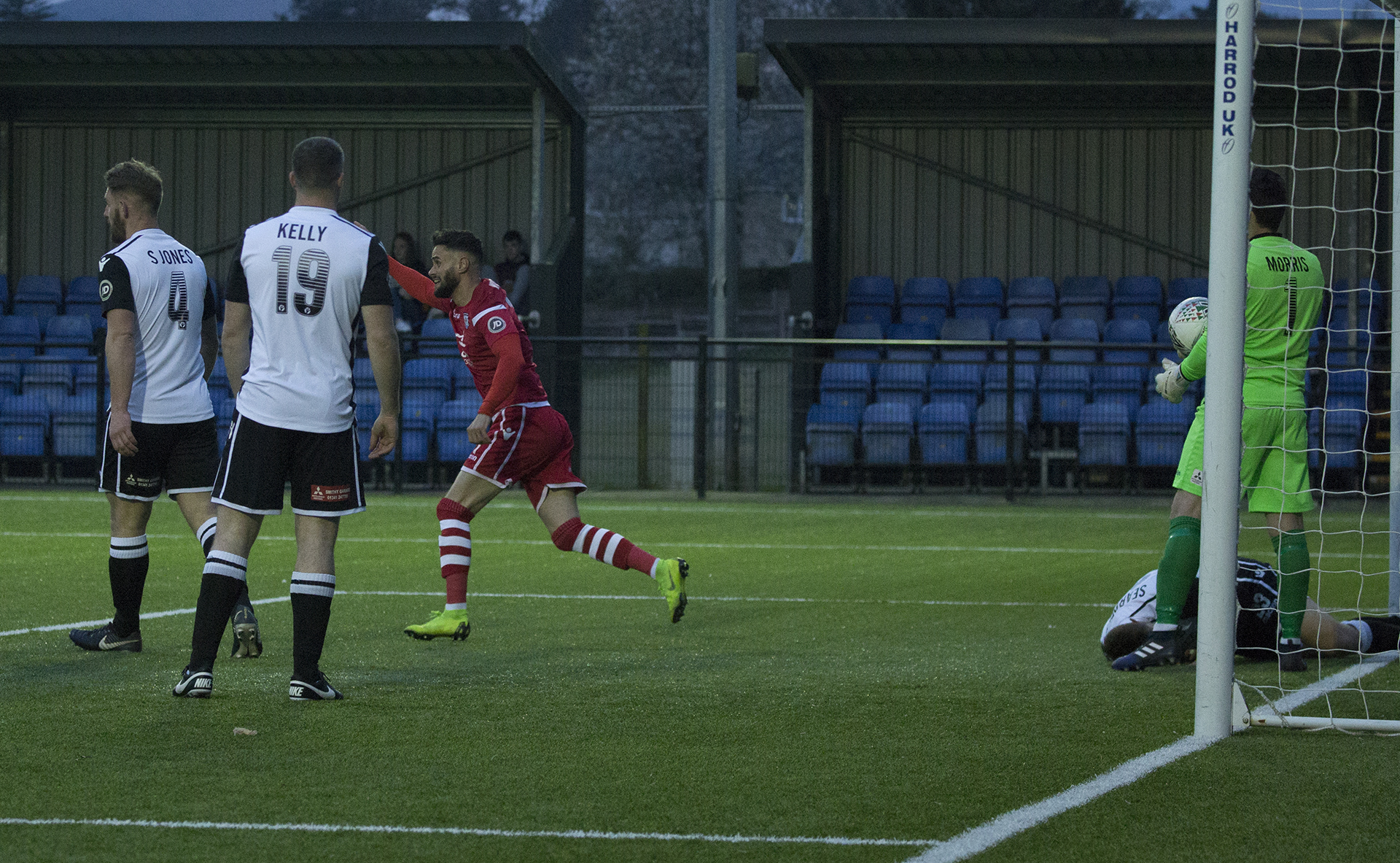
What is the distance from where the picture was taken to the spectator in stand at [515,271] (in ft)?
62.3

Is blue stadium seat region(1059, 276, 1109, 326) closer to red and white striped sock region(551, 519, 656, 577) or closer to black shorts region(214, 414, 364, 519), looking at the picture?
red and white striped sock region(551, 519, 656, 577)

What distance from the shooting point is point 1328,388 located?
8.91m

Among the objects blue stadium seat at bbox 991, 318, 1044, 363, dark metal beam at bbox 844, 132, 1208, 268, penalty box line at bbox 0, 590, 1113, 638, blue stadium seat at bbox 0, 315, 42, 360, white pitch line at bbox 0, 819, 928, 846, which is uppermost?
dark metal beam at bbox 844, 132, 1208, 268

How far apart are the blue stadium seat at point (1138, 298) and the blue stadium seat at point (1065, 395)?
260cm

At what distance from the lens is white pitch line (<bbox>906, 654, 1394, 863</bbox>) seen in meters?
3.48

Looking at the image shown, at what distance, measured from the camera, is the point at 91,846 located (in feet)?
11.5

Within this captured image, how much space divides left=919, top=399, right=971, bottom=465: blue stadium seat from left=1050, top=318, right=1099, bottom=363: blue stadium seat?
1628mm

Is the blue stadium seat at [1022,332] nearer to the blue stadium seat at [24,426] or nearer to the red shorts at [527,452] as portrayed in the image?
the blue stadium seat at [24,426]

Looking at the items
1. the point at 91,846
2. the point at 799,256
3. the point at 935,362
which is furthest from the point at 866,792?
the point at 799,256

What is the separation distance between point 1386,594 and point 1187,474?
11.5 ft

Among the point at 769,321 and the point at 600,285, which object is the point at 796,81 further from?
the point at 600,285

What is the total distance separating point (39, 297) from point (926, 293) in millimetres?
11641

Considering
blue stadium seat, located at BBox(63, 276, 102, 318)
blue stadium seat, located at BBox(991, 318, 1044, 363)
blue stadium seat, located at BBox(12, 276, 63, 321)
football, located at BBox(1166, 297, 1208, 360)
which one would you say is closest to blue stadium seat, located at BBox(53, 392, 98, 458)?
blue stadium seat, located at BBox(63, 276, 102, 318)

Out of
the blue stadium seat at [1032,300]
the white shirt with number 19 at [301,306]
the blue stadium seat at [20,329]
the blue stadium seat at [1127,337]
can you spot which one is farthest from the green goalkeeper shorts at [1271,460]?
the blue stadium seat at [20,329]
